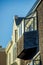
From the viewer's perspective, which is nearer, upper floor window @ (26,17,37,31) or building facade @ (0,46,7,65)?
upper floor window @ (26,17,37,31)

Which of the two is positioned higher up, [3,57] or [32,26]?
[32,26]

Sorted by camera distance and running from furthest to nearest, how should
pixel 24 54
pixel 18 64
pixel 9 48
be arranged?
pixel 9 48 < pixel 18 64 < pixel 24 54

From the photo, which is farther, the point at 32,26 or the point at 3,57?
the point at 3,57

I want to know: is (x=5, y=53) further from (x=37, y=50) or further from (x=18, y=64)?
(x=37, y=50)

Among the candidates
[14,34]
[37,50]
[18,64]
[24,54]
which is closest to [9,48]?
[14,34]

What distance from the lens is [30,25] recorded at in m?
29.9

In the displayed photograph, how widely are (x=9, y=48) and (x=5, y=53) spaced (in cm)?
597

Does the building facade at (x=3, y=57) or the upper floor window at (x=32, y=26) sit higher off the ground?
the upper floor window at (x=32, y=26)

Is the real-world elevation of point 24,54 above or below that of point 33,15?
below

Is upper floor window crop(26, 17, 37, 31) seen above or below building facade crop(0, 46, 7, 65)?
above

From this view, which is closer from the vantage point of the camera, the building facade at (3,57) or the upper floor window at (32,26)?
the upper floor window at (32,26)

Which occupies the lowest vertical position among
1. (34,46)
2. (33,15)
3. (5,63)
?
(5,63)

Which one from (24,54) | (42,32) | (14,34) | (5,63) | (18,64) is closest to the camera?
(42,32)

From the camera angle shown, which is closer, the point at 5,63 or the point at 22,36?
the point at 22,36
